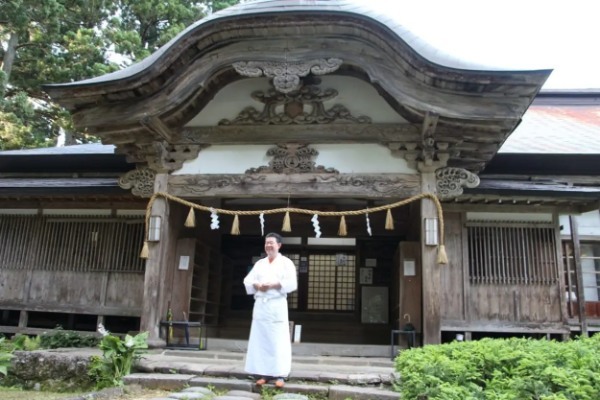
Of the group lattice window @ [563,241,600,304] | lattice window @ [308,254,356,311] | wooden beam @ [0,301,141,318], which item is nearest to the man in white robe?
wooden beam @ [0,301,141,318]

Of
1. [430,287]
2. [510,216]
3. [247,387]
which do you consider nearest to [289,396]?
[247,387]

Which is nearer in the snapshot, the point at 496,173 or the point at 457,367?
the point at 457,367

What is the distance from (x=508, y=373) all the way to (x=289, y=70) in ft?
19.2

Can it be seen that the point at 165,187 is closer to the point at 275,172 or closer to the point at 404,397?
the point at 275,172

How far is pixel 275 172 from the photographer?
891 cm

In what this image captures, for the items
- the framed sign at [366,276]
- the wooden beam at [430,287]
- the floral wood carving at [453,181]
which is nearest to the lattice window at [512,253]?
A: the floral wood carving at [453,181]

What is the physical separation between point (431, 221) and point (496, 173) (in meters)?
3.55

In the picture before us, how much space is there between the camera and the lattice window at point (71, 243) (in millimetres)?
10664

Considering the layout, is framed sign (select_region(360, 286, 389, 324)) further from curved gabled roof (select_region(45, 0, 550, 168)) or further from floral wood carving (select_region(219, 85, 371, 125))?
floral wood carving (select_region(219, 85, 371, 125))

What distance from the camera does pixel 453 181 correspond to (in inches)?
335

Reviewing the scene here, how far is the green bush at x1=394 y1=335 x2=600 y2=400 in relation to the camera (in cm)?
344

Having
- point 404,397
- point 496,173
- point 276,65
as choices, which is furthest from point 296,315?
point 404,397

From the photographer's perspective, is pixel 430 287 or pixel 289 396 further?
pixel 430 287

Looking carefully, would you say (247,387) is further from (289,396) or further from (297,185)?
(297,185)
